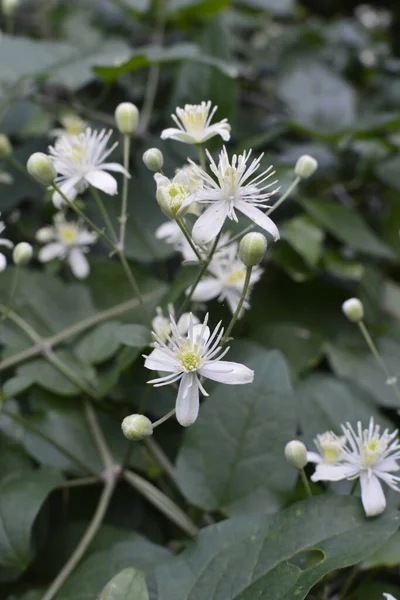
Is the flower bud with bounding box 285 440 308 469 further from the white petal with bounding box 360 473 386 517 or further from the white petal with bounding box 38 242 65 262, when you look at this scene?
the white petal with bounding box 38 242 65 262

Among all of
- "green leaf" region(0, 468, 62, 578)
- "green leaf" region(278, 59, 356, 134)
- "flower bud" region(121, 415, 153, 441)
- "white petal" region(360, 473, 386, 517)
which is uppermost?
"green leaf" region(278, 59, 356, 134)

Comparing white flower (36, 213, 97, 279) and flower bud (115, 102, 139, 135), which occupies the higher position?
flower bud (115, 102, 139, 135)

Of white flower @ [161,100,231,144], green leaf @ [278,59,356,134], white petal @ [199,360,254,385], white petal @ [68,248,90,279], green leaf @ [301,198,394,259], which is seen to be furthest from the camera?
green leaf @ [278,59,356,134]

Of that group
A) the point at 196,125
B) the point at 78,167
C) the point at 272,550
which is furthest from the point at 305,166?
the point at 272,550

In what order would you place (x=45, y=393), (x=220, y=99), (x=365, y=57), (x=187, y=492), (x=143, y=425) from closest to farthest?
(x=143, y=425) < (x=187, y=492) < (x=45, y=393) < (x=220, y=99) < (x=365, y=57)

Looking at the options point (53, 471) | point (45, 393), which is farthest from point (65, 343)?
point (53, 471)

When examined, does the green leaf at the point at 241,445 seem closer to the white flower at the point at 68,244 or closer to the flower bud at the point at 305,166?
the flower bud at the point at 305,166

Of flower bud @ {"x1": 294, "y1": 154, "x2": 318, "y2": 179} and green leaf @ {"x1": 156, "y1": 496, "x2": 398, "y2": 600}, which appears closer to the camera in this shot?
green leaf @ {"x1": 156, "y1": 496, "x2": 398, "y2": 600}

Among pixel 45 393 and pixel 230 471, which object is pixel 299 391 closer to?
pixel 230 471

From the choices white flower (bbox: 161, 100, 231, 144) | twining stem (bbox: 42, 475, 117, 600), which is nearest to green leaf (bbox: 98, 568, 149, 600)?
twining stem (bbox: 42, 475, 117, 600)
